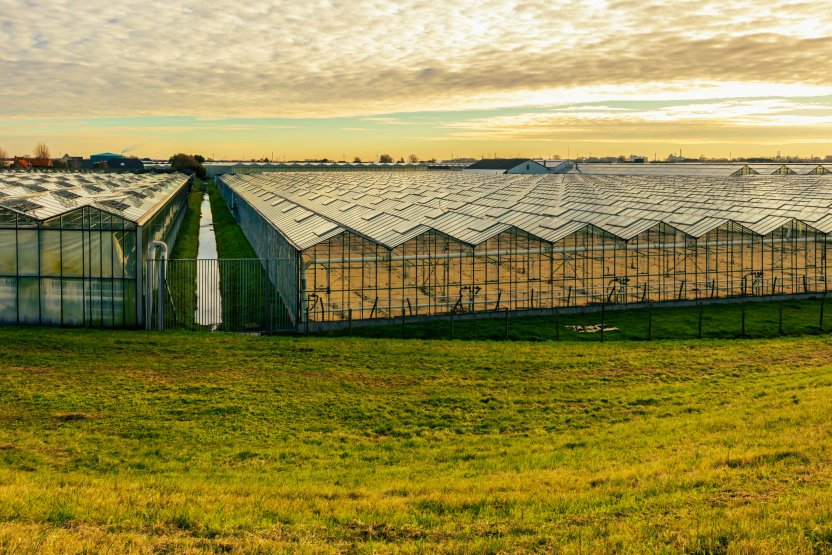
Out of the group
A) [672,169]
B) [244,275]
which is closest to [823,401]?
[244,275]

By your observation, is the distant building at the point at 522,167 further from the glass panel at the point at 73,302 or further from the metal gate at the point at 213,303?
the glass panel at the point at 73,302

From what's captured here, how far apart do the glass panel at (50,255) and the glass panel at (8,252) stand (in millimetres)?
933

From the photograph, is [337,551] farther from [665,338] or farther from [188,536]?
[665,338]

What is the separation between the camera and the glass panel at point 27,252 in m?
26.6

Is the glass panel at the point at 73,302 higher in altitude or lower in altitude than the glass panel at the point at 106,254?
lower

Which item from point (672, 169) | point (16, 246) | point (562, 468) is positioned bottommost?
point (562, 468)

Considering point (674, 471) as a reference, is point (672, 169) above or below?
above

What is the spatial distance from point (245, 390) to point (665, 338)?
15722 mm

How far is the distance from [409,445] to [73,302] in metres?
16.3

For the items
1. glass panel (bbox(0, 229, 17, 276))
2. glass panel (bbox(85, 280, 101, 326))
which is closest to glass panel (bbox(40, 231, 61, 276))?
glass panel (bbox(0, 229, 17, 276))

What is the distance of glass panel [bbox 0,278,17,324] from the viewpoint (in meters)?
26.7

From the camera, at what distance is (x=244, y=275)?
1523 inches

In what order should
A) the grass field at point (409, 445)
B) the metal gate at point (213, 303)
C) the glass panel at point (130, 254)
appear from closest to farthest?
the grass field at point (409, 445) < the glass panel at point (130, 254) < the metal gate at point (213, 303)

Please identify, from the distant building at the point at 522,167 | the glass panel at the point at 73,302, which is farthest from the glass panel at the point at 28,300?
the distant building at the point at 522,167
